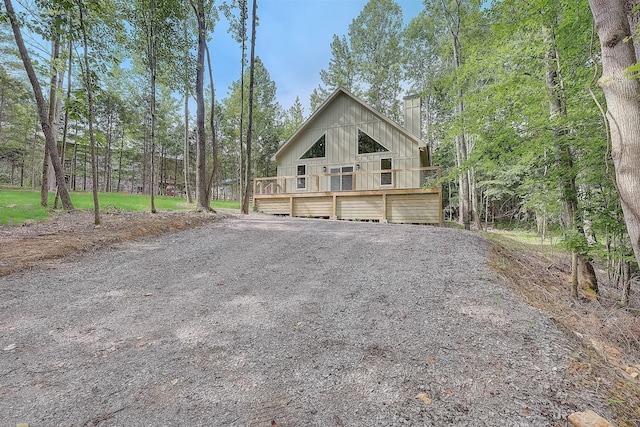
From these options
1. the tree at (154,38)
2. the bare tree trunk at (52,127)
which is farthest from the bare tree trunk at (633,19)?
the bare tree trunk at (52,127)

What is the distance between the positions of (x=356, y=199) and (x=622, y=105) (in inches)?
391

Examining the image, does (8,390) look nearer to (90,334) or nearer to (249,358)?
(90,334)

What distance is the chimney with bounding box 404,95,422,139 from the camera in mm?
14422

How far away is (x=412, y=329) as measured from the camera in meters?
2.55

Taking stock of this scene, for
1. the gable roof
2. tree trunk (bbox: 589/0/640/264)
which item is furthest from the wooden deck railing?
tree trunk (bbox: 589/0/640/264)

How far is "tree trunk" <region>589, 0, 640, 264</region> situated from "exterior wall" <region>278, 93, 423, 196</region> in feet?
32.6

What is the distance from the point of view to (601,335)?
3143 mm

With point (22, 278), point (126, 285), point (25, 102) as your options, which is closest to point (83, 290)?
point (126, 285)

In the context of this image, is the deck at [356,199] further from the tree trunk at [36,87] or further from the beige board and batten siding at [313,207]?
the tree trunk at [36,87]

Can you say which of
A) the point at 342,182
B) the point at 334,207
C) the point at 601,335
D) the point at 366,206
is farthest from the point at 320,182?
the point at 601,335

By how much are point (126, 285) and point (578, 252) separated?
739cm

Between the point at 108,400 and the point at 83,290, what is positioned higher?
the point at 83,290

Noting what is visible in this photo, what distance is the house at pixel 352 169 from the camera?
11477 mm

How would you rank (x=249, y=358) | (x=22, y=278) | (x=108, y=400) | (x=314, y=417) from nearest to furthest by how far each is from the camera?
(x=314, y=417), (x=108, y=400), (x=249, y=358), (x=22, y=278)
